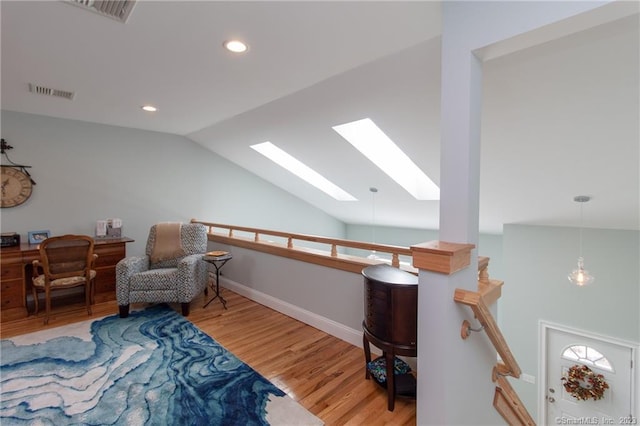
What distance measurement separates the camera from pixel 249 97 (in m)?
3.13

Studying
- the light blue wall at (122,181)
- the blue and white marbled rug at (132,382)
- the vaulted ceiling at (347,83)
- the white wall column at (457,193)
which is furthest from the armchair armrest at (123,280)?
the white wall column at (457,193)

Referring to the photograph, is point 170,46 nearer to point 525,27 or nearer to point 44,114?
point 525,27

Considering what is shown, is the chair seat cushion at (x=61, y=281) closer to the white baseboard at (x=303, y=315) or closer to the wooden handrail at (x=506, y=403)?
the white baseboard at (x=303, y=315)

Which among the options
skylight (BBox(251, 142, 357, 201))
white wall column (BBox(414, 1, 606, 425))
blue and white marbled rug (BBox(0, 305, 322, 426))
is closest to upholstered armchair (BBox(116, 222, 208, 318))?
blue and white marbled rug (BBox(0, 305, 322, 426))

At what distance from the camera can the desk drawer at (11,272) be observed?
3289 millimetres

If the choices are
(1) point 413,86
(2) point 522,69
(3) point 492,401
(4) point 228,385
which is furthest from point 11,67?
(3) point 492,401

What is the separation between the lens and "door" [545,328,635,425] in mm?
4105

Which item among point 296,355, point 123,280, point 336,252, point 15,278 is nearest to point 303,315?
point 296,355

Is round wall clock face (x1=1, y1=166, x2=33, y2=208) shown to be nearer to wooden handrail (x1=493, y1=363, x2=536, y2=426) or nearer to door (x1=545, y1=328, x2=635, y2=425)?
wooden handrail (x1=493, y1=363, x2=536, y2=426)

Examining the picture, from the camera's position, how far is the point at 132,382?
2.14 m

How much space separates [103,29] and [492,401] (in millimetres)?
3603

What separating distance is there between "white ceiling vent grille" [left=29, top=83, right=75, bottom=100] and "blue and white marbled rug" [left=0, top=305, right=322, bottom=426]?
2.43 meters

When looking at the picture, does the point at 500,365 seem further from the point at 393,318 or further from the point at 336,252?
the point at 336,252

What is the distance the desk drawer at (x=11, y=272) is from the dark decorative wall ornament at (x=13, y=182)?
82 cm
